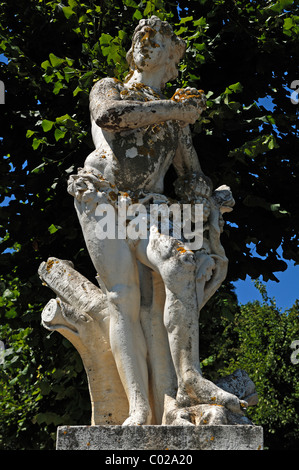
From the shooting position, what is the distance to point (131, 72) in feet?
19.6

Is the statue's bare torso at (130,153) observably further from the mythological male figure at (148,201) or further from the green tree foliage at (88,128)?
the green tree foliage at (88,128)

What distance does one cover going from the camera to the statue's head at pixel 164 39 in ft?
18.9

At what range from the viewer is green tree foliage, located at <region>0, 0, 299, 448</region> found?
8.12 metres

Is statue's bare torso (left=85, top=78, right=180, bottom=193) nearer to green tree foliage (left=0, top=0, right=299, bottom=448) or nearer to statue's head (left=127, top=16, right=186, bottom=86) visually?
statue's head (left=127, top=16, right=186, bottom=86)

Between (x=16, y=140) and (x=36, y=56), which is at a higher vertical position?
(x=36, y=56)

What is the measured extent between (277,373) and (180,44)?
50.8 feet

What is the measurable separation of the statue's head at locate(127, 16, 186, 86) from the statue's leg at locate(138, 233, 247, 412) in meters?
1.62

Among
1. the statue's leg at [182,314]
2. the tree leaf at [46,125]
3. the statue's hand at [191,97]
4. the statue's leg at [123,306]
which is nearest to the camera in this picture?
the statue's leg at [182,314]

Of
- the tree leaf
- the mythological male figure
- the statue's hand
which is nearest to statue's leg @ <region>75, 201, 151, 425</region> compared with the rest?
the mythological male figure

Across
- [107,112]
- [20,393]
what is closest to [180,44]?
[107,112]

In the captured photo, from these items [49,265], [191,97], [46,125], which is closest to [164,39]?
[191,97]

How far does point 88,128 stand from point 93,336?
11.3 feet

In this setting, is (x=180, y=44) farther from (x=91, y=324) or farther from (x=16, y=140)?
(x=16, y=140)

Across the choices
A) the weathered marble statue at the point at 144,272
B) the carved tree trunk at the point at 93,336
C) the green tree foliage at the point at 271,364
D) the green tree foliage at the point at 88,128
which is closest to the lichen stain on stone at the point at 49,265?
the weathered marble statue at the point at 144,272
